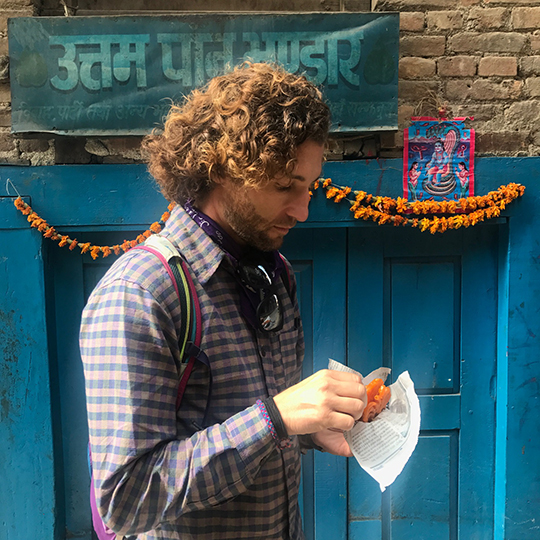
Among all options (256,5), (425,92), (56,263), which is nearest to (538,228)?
(425,92)

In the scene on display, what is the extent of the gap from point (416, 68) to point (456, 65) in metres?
0.22

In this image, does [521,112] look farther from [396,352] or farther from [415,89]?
[396,352]

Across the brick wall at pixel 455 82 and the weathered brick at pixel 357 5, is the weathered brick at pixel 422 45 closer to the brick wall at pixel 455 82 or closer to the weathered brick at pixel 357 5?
the brick wall at pixel 455 82

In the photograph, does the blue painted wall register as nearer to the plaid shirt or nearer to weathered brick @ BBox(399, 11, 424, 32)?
weathered brick @ BBox(399, 11, 424, 32)

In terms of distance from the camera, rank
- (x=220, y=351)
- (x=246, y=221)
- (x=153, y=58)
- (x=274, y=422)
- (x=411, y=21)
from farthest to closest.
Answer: (x=411, y=21) < (x=153, y=58) < (x=246, y=221) < (x=220, y=351) < (x=274, y=422)

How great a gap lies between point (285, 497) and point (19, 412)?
6.17 ft

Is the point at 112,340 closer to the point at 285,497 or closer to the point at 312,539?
the point at 285,497

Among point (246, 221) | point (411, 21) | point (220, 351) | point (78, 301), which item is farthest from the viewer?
point (78, 301)

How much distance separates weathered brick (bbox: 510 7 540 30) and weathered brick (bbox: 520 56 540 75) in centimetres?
16

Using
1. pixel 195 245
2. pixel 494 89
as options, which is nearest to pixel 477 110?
pixel 494 89

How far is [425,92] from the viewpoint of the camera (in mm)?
2533

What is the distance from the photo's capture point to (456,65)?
2.52 m

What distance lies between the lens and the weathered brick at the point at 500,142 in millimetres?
2555

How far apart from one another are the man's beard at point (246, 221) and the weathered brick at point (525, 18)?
2.23m
